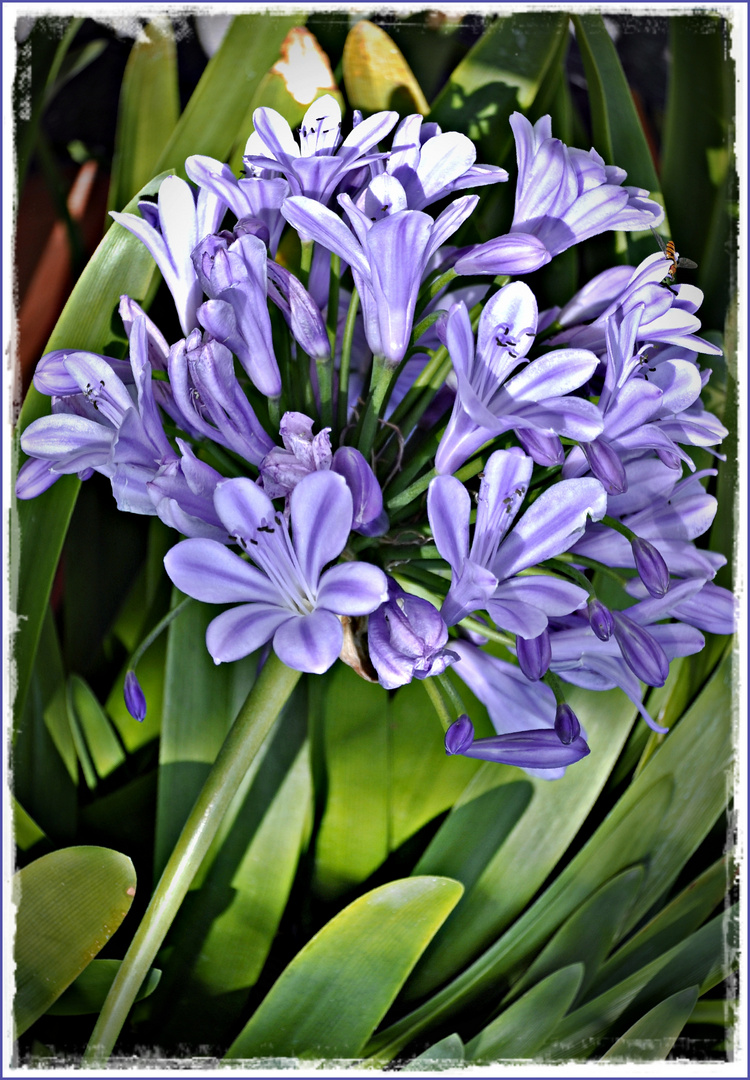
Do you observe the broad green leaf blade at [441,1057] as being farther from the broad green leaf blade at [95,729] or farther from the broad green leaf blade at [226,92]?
the broad green leaf blade at [226,92]

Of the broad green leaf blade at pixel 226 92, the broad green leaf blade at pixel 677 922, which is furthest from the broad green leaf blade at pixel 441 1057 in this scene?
the broad green leaf blade at pixel 226 92

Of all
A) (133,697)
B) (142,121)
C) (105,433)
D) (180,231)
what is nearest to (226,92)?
(142,121)

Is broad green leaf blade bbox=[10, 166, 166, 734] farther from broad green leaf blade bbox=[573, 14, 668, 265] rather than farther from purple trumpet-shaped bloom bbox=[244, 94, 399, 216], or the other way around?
broad green leaf blade bbox=[573, 14, 668, 265]

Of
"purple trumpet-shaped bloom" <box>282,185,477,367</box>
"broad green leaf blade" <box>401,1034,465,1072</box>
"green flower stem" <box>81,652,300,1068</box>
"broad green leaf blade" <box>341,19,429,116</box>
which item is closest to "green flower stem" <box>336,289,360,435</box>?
"purple trumpet-shaped bloom" <box>282,185,477,367</box>

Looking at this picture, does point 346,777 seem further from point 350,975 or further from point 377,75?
point 377,75

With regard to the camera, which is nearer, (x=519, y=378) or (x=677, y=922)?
(x=519, y=378)

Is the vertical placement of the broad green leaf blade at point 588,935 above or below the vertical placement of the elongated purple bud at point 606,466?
below
